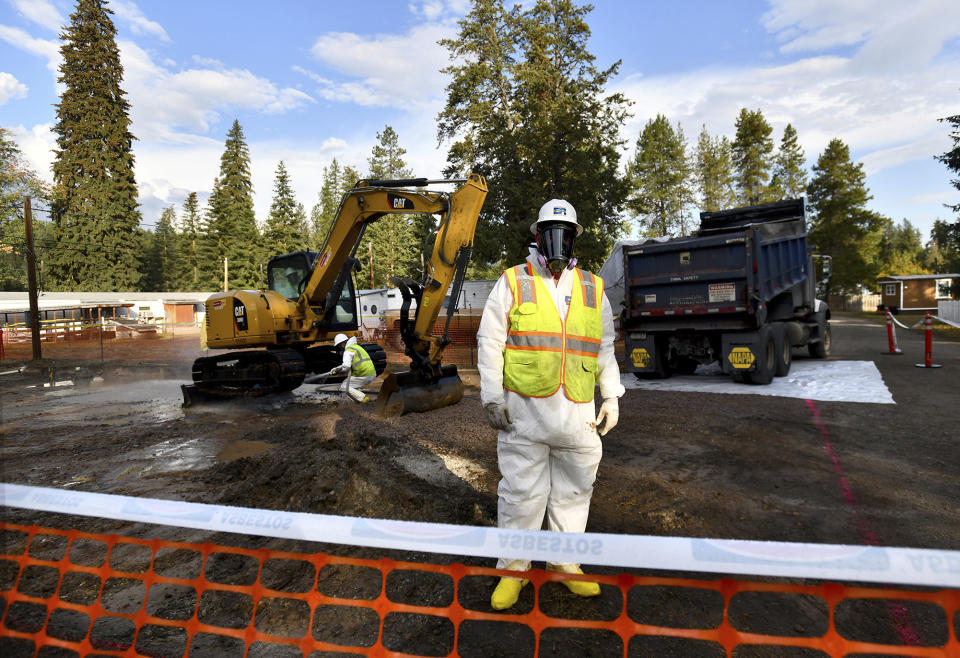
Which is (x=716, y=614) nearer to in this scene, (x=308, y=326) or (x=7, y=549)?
(x=7, y=549)

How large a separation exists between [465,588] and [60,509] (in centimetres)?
199

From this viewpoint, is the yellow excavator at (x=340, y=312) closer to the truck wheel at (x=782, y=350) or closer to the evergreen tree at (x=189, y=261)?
the truck wheel at (x=782, y=350)

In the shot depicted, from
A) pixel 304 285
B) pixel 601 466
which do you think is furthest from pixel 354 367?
pixel 601 466

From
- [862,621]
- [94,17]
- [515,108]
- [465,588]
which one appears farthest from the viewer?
[94,17]

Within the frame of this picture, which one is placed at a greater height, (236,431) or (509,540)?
(509,540)

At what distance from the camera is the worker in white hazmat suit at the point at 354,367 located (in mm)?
8250

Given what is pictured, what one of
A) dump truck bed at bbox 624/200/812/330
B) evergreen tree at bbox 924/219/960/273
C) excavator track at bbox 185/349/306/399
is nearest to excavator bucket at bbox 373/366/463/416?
excavator track at bbox 185/349/306/399

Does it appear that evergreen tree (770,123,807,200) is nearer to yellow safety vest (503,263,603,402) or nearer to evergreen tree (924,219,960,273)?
evergreen tree (924,219,960,273)

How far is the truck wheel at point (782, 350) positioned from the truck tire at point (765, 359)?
15 cm

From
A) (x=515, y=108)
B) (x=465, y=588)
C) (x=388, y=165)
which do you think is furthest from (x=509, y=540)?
(x=388, y=165)

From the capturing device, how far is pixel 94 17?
42875 millimetres

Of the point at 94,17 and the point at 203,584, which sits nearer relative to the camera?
the point at 203,584

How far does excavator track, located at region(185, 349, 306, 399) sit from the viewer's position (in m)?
8.77

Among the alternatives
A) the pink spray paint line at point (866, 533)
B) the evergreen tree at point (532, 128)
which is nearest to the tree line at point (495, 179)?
the evergreen tree at point (532, 128)
